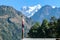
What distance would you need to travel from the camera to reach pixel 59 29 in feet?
454

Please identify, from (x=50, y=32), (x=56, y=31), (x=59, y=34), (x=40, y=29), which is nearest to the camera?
(x=59, y=34)

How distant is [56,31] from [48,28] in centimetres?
1582

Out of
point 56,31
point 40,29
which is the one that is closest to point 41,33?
point 40,29

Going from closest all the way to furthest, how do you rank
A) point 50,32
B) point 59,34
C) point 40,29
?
point 59,34 → point 50,32 → point 40,29

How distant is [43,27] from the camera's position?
162625 millimetres

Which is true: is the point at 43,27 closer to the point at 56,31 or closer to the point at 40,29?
the point at 40,29

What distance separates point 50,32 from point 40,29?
1171 cm

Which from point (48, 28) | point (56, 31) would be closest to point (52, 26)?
point (48, 28)

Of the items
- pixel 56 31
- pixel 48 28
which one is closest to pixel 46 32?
pixel 48 28

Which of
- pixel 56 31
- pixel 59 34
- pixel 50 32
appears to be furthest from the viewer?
pixel 50 32

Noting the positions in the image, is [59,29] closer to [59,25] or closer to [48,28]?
[59,25]

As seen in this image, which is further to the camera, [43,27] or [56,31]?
[43,27]

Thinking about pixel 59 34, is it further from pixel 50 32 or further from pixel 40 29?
pixel 40 29

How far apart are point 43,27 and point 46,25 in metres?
2.10
